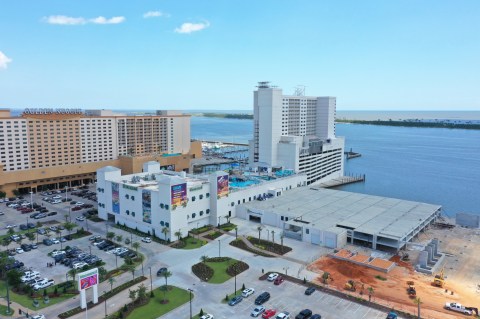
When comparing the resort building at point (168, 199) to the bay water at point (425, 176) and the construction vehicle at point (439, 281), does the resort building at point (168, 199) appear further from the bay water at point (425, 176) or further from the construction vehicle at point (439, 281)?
the bay water at point (425, 176)

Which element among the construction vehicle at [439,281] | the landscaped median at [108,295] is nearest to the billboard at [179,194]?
the landscaped median at [108,295]

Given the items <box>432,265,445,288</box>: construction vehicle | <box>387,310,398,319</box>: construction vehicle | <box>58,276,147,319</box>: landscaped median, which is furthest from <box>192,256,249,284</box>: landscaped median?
<box>432,265,445,288</box>: construction vehicle

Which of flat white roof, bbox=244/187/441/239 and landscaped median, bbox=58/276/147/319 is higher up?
flat white roof, bbox=244/187/441/239

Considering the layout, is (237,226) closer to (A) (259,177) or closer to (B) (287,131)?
(A) (259,177)

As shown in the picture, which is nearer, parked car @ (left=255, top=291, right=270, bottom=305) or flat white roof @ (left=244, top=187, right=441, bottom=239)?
parked car @ (left=255, top=291, right=270, bottom=305)

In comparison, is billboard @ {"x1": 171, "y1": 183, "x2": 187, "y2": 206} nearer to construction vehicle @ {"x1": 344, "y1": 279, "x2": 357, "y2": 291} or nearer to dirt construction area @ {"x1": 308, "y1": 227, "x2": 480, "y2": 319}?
dirt construction area @ {"x1": 308, "y1": 227, "x2": 480, "y2": 319}

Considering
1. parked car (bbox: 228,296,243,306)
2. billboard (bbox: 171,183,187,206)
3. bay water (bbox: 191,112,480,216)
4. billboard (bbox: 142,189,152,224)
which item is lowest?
bay water (bbox: 191,112,480,216)

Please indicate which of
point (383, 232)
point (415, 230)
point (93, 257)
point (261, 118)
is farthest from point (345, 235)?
point (261, 118)
